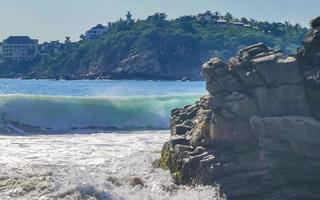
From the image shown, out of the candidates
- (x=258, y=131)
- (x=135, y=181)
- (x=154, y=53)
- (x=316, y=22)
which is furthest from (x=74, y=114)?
(x=154, y=53)

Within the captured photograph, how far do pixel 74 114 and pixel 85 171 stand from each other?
20222 millimetres

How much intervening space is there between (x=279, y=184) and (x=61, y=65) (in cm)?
18118

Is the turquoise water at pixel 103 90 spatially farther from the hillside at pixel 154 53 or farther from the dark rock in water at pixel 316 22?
the hillside at pixel 154 53

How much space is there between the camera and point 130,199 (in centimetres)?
2023

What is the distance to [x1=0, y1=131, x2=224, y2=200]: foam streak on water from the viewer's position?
20.4 metres

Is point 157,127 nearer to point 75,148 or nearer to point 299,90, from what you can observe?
point 75,148

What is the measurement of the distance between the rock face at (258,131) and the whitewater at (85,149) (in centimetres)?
83

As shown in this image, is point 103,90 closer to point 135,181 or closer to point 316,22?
point 135,181

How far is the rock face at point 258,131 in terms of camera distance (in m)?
20.1

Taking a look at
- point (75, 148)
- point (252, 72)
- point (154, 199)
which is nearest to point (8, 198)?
point (154, 199)

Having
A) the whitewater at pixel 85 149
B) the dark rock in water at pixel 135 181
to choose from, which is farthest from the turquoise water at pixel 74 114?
the dark rock in water at pixel 135 181

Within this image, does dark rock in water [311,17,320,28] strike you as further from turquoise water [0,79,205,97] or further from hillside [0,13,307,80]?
hillside [0,13,307,80]

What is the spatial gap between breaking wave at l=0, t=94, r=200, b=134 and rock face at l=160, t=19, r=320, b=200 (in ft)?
55.4

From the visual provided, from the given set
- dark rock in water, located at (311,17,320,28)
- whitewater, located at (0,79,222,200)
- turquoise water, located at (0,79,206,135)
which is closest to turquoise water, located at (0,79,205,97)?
turquoise water, located at (0,79,206,135)
